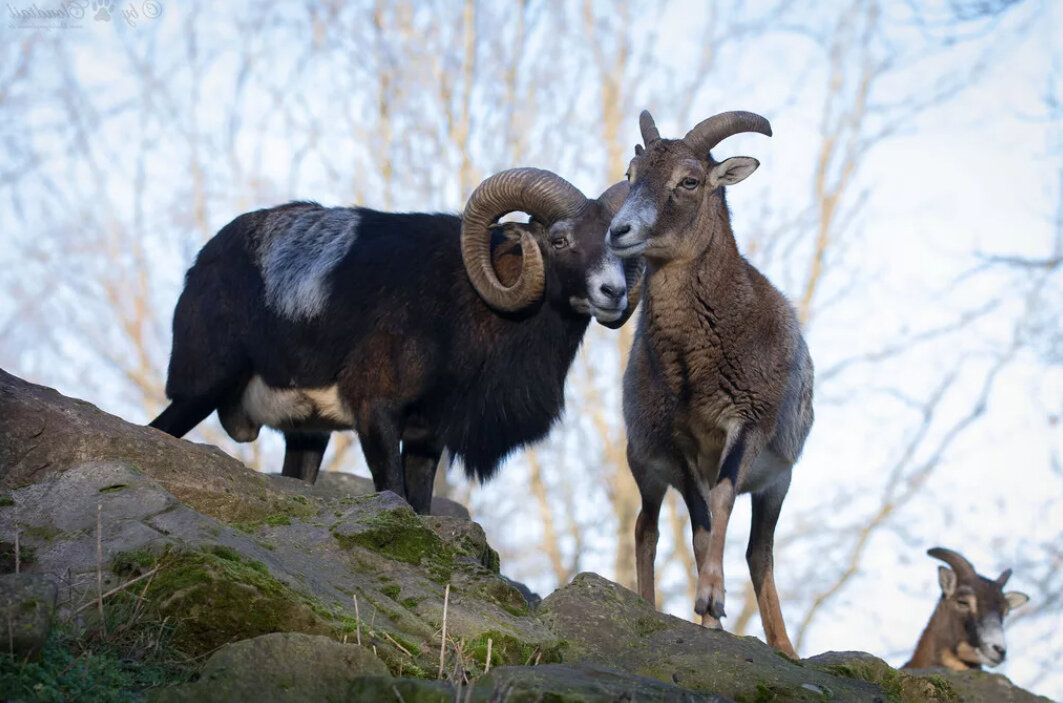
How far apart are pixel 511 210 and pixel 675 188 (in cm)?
238

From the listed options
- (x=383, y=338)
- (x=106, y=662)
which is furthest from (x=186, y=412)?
(x=106, y=662)

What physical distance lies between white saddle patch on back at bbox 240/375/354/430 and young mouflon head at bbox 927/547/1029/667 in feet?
20.6

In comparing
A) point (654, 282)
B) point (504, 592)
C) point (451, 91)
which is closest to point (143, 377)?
point (451, 91)

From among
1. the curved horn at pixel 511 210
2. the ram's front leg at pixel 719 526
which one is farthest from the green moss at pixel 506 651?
the curved horn at pixel 511 210

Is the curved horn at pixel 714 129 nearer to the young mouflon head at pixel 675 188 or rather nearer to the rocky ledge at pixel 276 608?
the young mouflon head at pixel 675 188

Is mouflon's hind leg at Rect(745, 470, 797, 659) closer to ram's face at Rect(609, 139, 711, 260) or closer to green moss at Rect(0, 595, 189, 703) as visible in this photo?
ram's face at Rect(609, 139, 711, 260)

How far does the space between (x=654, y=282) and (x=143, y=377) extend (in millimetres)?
18585

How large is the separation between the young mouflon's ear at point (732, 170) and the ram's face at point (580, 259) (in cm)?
126

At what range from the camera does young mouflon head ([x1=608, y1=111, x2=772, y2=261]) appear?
8.20 m

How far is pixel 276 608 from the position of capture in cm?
511

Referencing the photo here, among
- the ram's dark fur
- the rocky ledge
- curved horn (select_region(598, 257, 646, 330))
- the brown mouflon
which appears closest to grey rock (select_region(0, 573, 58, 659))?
the rocky ledge

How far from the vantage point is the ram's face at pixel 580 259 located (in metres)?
9.70

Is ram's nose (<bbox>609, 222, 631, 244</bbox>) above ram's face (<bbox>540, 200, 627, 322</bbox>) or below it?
below

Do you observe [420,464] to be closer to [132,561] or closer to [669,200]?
[669,200]
